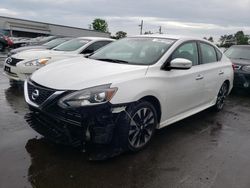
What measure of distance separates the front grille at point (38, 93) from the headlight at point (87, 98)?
0.85 ft

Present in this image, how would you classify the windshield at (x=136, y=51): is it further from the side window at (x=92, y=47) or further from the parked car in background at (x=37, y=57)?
the side window at (x=92, y=47)

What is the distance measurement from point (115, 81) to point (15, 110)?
8.84ft

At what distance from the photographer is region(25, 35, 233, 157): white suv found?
342 cm

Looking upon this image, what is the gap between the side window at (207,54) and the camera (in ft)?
18.1

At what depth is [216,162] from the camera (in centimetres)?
388

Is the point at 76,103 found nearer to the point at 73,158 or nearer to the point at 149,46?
the point at 73,158

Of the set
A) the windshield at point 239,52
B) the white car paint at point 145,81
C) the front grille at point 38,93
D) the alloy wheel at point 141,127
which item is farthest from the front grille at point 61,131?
the windshield at point 239,52

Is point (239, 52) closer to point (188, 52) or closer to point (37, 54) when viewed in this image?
point (188, 52)

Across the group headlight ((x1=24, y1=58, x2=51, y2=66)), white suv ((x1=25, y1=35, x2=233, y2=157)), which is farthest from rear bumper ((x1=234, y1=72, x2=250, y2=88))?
headlight ((x1=24, y1=58, x2=51, y2=66))

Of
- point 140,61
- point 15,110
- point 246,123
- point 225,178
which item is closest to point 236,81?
point 246,123

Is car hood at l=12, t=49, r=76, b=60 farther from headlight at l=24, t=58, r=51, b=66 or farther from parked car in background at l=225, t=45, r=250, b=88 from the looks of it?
parked car in background at l=225, t=45, r=250, b=88

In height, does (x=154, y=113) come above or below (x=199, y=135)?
above

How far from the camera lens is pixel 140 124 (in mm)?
3906

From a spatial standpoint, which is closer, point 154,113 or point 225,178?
point 225,178
